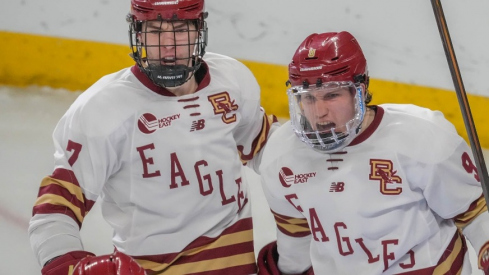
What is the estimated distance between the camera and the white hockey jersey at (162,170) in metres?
2.44

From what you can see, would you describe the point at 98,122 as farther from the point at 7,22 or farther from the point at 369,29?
the point at 7,22

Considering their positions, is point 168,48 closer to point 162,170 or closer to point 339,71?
point 162,170

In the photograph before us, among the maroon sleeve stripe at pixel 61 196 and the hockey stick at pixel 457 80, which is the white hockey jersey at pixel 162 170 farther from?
the hockey stick at pixel 457 80

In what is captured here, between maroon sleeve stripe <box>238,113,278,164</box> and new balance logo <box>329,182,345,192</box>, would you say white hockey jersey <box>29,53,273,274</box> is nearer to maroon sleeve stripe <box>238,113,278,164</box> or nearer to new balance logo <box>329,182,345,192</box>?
maroon sleeve stripe <box>238,113,278,164</box>

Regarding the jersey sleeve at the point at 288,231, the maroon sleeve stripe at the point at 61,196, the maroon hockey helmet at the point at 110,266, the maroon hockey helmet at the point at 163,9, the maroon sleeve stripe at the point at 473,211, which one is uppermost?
the maroon hockey helmet at the point at 163,9

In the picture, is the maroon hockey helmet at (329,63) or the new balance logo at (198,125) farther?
the new balance logo at (198,125)

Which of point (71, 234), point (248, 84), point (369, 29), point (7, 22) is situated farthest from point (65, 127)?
point (7, 22)

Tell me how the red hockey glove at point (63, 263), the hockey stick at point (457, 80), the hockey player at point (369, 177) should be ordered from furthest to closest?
1. the hockey player at point (369, 177)
2. the red hockey glove at point (63, 263)
3. the hockey stick at point (457, 80)

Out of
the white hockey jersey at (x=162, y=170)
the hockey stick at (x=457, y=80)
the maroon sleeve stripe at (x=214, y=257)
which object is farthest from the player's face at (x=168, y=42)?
the hockey stick at (x=457, y=80)

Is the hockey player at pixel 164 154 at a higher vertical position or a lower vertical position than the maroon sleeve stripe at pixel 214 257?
higher

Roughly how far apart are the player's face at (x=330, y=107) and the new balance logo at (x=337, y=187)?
0.49ft

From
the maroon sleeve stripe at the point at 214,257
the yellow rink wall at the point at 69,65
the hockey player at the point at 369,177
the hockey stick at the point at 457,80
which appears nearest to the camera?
the hockey stick at the point at 457,80

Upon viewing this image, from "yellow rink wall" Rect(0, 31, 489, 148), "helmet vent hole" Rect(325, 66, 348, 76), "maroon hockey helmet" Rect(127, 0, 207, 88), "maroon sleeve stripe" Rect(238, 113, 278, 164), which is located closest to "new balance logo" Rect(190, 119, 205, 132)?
"maroon hockey helmet" Rect(127, 0, 207, 88)

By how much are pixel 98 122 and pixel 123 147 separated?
101 mm
